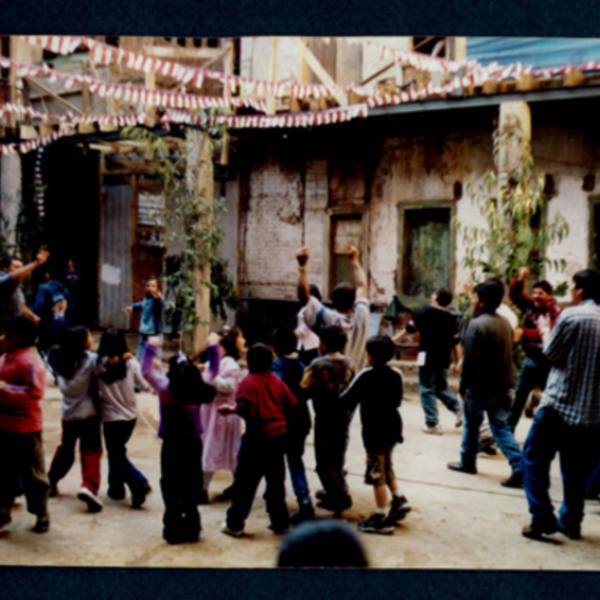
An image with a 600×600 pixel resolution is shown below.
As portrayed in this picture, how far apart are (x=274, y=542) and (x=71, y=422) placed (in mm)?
1381

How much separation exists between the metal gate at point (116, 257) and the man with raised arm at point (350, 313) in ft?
4.98

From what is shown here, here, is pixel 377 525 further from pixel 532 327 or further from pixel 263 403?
pixel 532 327

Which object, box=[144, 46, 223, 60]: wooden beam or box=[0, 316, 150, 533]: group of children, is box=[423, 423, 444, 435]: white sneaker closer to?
box=[0, 316, 150, 533]: group of children

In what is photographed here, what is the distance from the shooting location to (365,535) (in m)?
3.90

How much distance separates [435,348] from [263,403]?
217 centimetres

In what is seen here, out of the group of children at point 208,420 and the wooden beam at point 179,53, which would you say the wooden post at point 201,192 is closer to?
the group of children at point 208,420

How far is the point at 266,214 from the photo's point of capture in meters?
5.61

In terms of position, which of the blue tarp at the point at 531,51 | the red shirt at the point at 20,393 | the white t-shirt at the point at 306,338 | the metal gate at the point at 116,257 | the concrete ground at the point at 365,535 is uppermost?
the blue tarp at the point at 531,51

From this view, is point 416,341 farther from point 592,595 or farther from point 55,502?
point 55,502

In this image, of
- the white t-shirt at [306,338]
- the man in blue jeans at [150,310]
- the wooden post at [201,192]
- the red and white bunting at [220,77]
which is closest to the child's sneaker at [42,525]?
the man in blue jeans at [150,310]

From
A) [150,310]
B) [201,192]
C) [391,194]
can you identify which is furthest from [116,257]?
[391,194]

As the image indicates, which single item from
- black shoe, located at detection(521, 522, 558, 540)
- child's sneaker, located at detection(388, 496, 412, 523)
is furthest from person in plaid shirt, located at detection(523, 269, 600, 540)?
child's sneaker, located at detection(388, 496, 412, 523)

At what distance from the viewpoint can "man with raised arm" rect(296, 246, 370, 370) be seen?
14.8 ft

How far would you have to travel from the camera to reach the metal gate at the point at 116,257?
5.54 m
